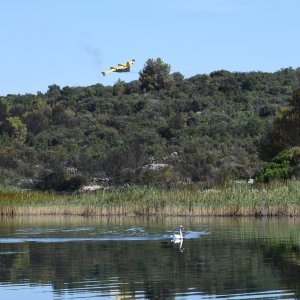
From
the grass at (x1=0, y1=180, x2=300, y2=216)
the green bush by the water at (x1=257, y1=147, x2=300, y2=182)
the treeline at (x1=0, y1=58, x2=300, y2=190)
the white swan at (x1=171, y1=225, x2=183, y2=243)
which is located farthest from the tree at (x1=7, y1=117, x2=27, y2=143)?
the white swan at (x1=171, y1=225, x2=183, y2=243)

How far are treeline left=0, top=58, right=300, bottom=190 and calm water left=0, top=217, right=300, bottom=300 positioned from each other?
16.9m

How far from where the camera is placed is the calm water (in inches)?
874

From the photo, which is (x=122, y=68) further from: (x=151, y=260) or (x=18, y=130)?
(x=18, y=130)

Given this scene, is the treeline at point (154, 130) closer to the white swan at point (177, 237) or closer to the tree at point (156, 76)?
the tree at point (156, 76)

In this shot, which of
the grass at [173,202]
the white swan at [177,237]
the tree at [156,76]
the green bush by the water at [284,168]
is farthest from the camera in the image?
the tree at [156,76]

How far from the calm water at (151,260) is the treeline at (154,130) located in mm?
16855

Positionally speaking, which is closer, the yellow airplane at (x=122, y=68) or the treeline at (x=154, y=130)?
the yellow airplane at (x=122, y=68)

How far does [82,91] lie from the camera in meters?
120

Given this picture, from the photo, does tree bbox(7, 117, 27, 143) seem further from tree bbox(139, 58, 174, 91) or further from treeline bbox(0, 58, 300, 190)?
tree bbox(139, 58, 174, 91)

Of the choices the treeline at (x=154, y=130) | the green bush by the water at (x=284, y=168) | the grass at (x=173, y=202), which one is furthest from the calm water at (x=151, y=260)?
the treeline at (x=154, y=130)

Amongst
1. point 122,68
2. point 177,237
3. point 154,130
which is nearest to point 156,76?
point 154,130

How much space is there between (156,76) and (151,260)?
87839mm

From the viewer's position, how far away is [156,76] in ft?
377

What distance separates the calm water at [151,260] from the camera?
22.2 metres
